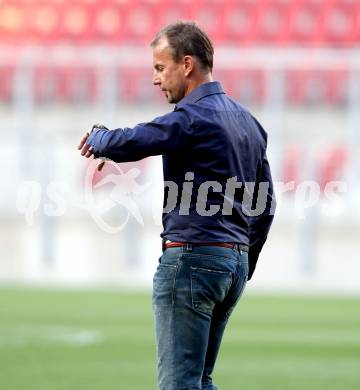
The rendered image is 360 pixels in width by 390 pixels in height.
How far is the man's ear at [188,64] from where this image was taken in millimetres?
4161

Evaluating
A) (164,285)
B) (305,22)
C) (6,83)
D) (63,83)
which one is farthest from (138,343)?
(305,22)

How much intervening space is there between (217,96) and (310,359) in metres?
4.44

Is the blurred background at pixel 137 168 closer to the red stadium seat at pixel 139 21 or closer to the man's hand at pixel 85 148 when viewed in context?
the red stadium seat at pixel 139 21

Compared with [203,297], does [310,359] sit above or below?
below

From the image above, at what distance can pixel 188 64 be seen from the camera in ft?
13.7

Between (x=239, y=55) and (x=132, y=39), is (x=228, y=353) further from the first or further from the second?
(x=132, y=39)

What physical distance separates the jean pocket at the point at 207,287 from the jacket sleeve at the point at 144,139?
0.42 m

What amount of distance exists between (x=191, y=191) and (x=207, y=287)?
0.33 metres

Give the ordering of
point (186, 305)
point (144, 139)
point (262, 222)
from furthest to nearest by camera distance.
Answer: point (262, 222) < point (186, 305) < point (144, 139)

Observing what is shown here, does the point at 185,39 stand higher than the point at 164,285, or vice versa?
the point at 185,39

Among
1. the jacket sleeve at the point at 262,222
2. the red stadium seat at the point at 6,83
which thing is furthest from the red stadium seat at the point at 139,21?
the jacket sleeve at the point at 262,222

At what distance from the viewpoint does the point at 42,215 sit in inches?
543

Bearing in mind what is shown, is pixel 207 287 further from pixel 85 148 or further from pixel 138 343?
pixel 138 343

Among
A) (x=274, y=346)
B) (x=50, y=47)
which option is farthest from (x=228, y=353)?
(x=50, y=47)
